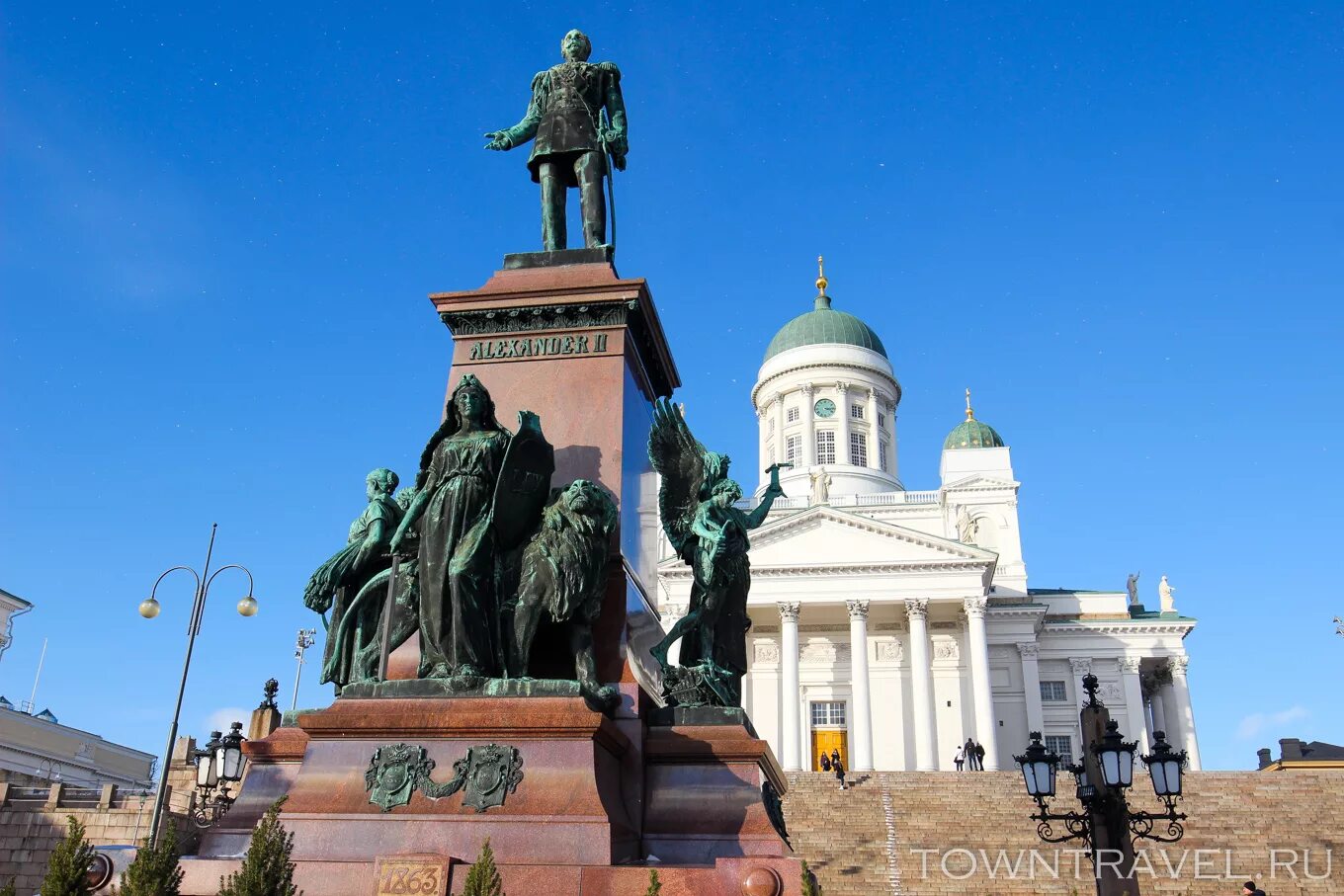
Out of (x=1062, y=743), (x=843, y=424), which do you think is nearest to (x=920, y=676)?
(x=1062, y=743)

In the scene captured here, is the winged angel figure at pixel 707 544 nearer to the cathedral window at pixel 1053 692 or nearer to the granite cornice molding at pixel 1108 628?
the cathedral window at pixel 1053 692

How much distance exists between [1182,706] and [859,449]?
23385 mm

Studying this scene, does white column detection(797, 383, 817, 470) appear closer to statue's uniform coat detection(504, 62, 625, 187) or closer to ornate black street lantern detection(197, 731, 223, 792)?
ornate black street lantern detection(197, 731, 223, 792)

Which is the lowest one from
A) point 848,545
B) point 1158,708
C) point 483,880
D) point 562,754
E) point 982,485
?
point 483,880

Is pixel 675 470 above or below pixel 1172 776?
above

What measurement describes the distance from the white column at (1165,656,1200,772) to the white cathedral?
3.1 inches

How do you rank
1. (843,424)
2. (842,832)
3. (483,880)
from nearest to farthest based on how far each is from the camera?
(483,880) → (842,832) → (843,424)

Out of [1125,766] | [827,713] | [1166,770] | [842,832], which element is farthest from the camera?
[827,713]

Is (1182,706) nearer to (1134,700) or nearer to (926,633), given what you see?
(1134,700)

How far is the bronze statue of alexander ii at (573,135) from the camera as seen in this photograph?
8.21 m

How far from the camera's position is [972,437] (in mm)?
69438

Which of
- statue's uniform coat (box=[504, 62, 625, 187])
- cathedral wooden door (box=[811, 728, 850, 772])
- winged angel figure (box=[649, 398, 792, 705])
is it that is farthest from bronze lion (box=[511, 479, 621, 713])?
cathedral wooden door (box=[811, 728, 850, 772])

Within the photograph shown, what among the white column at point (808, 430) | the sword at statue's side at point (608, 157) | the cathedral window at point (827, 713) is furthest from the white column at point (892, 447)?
the sword at statue's side at point (608, 157)

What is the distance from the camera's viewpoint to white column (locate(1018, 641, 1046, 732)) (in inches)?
2239
